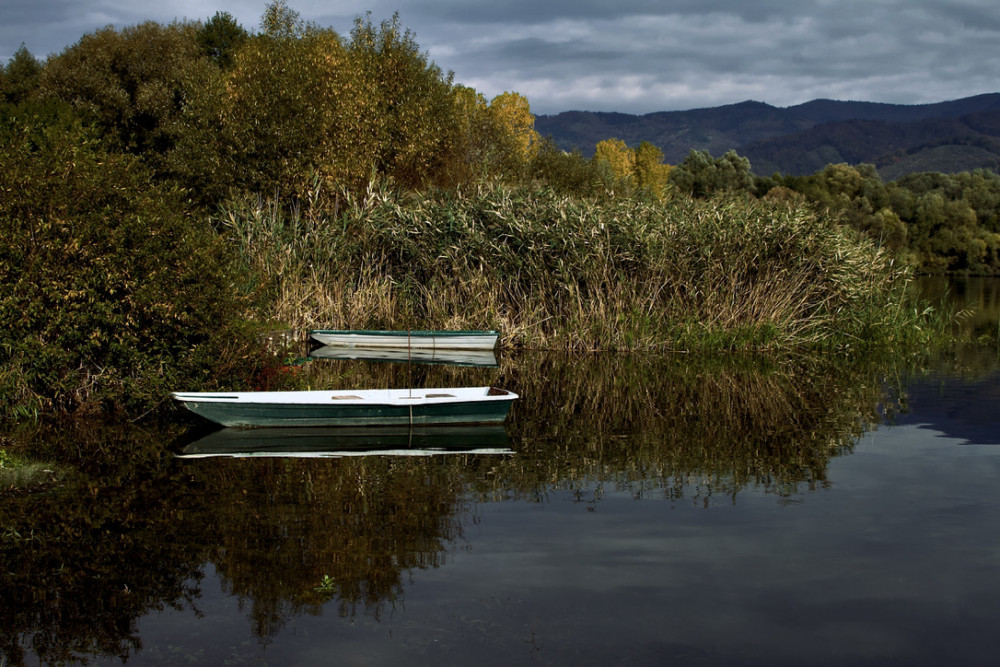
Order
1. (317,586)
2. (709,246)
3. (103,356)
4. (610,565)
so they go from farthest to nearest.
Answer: (709,246) < (103,356) < (610,565) < (317,586)

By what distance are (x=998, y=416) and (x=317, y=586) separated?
12879 millimetres

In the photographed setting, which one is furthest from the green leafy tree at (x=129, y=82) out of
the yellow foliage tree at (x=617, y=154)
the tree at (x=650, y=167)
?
the tree at (x=650, y=167)

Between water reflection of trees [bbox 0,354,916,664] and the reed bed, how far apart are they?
18.9 ft

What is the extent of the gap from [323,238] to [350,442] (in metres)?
13.3

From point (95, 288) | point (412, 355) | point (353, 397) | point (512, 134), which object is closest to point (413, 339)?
point (412, 355)

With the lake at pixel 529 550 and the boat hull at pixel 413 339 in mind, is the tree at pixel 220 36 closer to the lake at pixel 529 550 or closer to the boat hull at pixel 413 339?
the boat hull at pixel 413 339

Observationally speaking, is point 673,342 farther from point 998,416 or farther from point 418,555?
point 418,555

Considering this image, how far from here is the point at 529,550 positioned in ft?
27.9

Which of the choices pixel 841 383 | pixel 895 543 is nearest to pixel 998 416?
pixel 841 383

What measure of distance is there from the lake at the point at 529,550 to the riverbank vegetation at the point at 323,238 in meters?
1.76

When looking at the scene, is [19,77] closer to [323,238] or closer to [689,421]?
[323,238]

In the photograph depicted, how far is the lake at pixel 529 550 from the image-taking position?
6516mm

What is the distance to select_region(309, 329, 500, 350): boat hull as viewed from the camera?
77.7ft

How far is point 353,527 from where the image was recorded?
29.7ft
